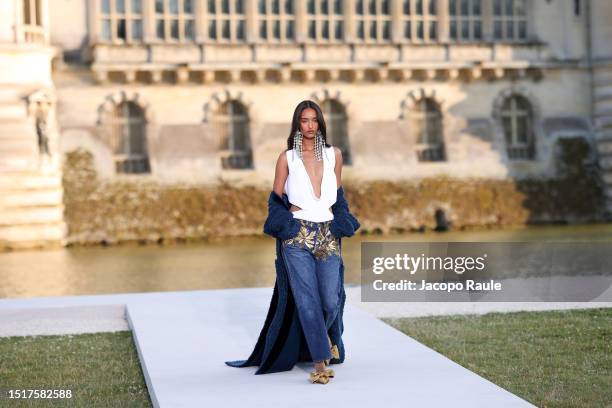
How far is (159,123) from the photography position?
30422 millimetres

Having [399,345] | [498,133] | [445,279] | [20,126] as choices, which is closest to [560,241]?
[498,133]

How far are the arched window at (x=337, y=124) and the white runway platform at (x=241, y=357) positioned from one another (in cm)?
1754

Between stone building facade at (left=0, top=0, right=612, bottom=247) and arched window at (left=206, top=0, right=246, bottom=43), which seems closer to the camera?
stone building facade at (left=0, top=0, right=612, bottom=247)

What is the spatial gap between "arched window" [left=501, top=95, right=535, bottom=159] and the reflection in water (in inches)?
112

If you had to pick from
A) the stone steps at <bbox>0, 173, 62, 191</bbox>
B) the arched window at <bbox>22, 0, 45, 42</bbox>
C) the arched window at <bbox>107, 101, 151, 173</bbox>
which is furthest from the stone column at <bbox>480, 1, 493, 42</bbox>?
the stone steps at <bbox>0, 173, 62, 191</bbox>

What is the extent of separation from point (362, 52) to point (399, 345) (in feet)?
71.0

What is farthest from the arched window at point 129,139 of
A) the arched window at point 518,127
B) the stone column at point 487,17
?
the arched window at point 518,127

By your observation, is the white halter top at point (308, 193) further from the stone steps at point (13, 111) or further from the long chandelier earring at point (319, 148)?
the stone steps at point (13, 111)

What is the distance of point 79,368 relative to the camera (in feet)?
35.6

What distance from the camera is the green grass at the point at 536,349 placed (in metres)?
9.31

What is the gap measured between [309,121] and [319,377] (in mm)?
2001

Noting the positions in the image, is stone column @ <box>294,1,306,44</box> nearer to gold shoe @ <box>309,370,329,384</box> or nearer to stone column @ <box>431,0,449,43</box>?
stone column @ <box>431,0,449,43</box>

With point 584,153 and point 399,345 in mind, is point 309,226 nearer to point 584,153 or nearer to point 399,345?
point 399,345

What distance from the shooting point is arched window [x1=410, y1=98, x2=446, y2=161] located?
32875 mm
